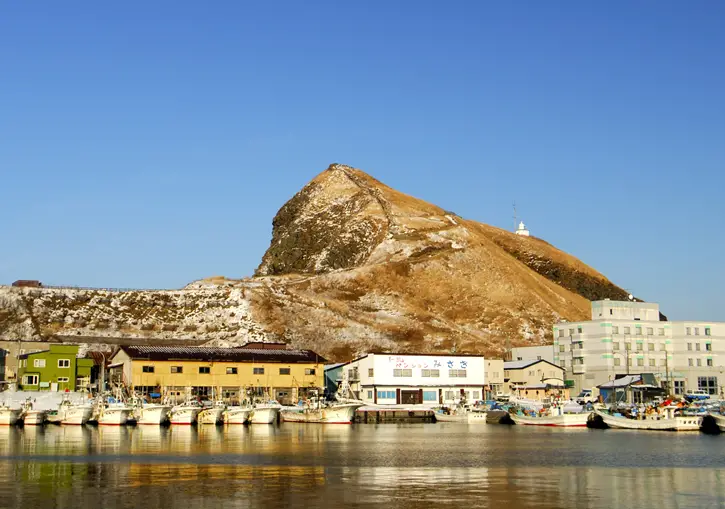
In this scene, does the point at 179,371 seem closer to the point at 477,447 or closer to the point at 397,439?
the point at 397,439

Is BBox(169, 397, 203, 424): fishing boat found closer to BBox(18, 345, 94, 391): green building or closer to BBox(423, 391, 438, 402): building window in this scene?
BBox(18, 345, 94, 391): green building

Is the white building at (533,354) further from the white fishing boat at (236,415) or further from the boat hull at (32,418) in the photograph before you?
the boat hull at (32,418)

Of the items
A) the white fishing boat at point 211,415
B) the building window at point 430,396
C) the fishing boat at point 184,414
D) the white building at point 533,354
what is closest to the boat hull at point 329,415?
the white fishing boat at point 211,415

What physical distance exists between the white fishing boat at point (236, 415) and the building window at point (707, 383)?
231 ft

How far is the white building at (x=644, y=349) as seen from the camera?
429 feet

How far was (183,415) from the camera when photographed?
89.5 meters

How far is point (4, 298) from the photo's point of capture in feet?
553

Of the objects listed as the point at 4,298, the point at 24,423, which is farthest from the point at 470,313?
the point at 24,423

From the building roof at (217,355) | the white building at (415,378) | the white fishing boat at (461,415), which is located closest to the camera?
the white fishing boat at (461,415)

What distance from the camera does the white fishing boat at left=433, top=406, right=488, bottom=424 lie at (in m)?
101

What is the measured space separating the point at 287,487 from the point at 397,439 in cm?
3334

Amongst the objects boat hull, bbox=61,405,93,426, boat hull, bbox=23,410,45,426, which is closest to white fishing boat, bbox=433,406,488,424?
boat hull, bbox=61,405,93,426

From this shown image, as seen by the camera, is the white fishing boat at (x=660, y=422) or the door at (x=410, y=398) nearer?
the white fishing boat at (x=660, y=422)

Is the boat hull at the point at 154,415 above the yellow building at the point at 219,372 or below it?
below
